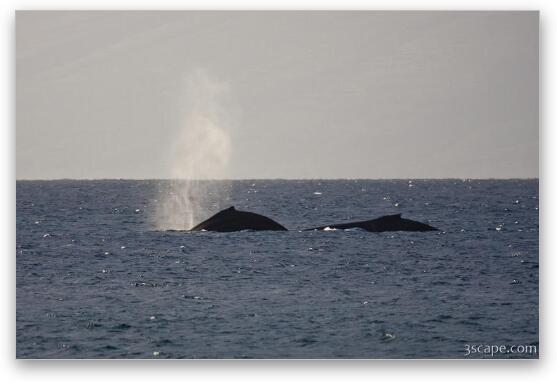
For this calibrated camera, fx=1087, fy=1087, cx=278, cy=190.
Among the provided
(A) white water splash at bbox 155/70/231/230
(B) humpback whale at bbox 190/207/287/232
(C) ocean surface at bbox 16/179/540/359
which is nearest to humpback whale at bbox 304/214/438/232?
(C) ocean surface at bbox 16/179/540/359

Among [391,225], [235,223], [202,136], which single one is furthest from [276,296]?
[391,225]

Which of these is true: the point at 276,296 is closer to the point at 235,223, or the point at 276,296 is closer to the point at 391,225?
the point at 235,223

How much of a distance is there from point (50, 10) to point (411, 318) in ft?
39.3

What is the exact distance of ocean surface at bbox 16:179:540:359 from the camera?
25.3 metres

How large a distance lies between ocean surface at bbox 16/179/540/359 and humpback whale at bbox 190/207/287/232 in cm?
170

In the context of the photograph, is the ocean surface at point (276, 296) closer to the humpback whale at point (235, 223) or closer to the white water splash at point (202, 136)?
the humpback whale at point (235, 223)

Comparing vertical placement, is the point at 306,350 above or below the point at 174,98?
below

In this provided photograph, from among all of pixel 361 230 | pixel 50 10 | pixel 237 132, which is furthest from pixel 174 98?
pixel 361 230

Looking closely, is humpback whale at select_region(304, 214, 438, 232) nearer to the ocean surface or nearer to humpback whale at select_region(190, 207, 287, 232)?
the ocean surface

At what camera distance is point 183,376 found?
24.5 metres

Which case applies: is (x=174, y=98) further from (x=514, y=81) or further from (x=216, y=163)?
(x=514, y=81)

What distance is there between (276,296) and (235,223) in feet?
58.1

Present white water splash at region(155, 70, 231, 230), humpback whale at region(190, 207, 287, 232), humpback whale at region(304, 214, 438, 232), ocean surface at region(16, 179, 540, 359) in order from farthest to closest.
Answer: humpback whale at region(304, 214, 438, 232), humpback whale at region(190, 207, 287, 232), white water splash at region(155, 70, 231, 230), ocean surface at region(16, 179, 540, 359)

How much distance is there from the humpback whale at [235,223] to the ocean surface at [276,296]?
170 cm
